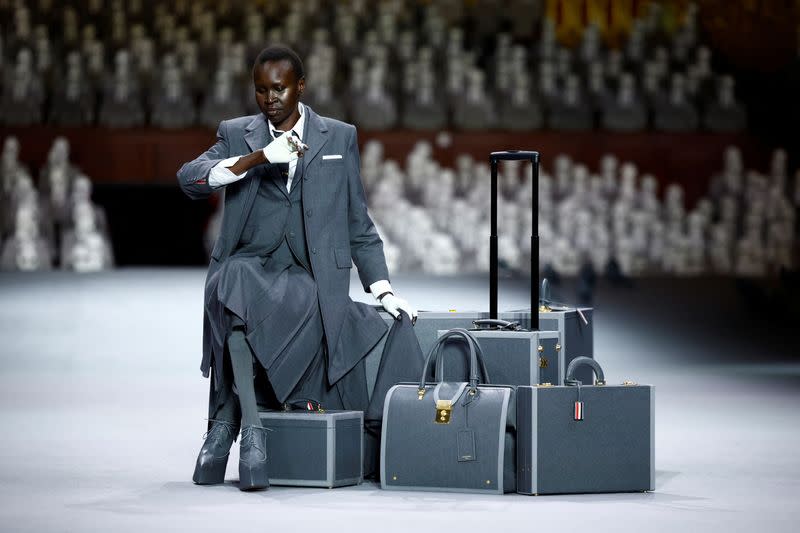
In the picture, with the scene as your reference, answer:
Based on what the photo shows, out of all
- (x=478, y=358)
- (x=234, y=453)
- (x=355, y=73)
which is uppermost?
(x=355, y=73)

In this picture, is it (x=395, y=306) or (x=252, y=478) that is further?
(x=395, y=306)

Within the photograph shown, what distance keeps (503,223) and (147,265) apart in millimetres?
2619

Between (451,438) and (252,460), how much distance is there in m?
0.52

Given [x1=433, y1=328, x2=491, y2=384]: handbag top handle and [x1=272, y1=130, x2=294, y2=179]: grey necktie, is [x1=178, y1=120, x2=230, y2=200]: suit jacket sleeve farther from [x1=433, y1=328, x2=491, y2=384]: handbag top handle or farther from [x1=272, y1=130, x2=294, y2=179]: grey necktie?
[x1=433, y1=328, x2=491, y2=384]: handbag top handle

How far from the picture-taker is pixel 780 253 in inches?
401

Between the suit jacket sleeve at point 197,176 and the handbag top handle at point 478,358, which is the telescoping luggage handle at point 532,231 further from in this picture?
the suit jacket sleeve at point 197,176

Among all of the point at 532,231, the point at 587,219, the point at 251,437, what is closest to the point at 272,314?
the point at 251,437

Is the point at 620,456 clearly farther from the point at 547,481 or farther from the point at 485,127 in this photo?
the point at 485,127

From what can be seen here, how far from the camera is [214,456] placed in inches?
163

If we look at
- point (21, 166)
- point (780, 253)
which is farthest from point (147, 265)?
point (780, 253)

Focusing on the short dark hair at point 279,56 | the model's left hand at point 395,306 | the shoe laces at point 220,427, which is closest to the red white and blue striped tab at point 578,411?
the model's left hand at point 395,306

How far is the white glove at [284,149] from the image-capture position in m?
4.04

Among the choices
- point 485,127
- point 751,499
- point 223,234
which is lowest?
point 751,499

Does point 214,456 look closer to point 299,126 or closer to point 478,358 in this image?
point 478,358
